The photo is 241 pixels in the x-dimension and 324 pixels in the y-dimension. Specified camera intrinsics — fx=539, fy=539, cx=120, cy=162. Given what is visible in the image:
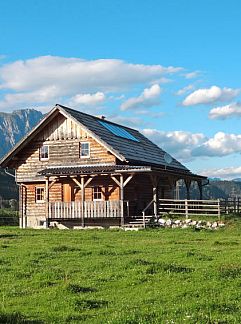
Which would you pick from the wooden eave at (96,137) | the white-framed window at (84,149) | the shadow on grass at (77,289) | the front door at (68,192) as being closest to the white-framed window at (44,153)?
the front door at (68,192)

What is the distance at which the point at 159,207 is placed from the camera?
37.2 m

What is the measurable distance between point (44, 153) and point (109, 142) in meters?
5.52

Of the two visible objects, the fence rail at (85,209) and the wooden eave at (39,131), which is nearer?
the fence rail at (85,209)

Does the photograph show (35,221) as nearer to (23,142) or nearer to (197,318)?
(23,142)

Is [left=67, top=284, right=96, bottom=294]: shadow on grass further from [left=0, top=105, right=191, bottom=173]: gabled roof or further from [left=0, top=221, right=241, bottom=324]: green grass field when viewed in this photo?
[left=0, top=105, right=191, bottom=173]: gabled roof

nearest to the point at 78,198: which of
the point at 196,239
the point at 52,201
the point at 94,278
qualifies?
the point at 52,201

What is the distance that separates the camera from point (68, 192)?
128 feet

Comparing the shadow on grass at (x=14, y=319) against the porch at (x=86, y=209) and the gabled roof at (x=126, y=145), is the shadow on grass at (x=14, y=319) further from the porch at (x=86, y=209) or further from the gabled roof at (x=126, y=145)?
the gabled roof at (x=126, y=145)

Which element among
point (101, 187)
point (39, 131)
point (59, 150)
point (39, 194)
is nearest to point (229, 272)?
point (101, 187)

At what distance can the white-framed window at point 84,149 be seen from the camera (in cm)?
3834

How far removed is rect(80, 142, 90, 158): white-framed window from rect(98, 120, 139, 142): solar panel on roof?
142 inches

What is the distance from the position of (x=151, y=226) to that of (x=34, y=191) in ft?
37.4

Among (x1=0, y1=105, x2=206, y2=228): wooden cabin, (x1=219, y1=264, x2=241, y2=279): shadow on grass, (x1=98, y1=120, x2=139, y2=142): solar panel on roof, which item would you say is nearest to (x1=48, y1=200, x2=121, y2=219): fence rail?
(x1=0, y1=105, x2=206, y2=228): wooden cabin

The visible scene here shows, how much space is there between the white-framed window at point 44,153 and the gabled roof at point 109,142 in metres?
1.17
